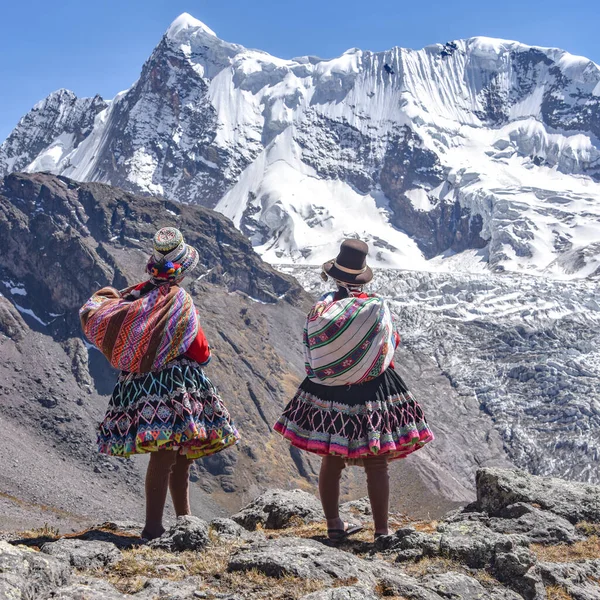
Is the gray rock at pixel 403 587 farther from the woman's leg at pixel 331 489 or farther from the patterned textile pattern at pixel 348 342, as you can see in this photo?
the patterned textile pattern at pixel 348 342

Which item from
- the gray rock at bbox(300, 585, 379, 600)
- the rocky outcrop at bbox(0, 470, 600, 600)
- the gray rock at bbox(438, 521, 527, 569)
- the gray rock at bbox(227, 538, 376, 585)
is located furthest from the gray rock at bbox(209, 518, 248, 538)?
the gray rock at bbox(300, 585, 379, 600)

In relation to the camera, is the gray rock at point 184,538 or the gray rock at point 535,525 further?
the gray rock at point 535,525

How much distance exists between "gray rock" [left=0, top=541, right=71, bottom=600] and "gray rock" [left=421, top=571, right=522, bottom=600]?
297 centimetres

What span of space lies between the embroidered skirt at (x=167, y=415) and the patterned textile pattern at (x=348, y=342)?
119cm

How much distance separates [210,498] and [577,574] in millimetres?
83223

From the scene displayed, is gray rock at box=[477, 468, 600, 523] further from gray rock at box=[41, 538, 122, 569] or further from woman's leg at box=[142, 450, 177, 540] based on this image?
gray rock at box=[41, 538, 122, 569]

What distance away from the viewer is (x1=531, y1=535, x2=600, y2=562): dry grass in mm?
8875

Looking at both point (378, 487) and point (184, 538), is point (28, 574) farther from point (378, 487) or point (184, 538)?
point (378, 487)

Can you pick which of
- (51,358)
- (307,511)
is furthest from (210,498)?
(307,511)

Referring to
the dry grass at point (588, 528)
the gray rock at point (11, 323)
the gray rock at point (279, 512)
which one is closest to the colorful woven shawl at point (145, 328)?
the gray rock at point (279, 512)

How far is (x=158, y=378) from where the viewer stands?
8781mm

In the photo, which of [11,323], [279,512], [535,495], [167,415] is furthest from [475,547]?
[11,323]

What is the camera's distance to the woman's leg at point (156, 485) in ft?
28.9

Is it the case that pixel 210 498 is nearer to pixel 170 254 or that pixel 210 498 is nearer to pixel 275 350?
pixel 275 350
